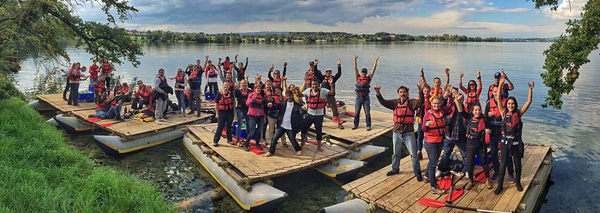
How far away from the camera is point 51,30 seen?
15930 millimetres

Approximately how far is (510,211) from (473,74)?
35.3 meters

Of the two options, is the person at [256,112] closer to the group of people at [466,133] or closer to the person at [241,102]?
the person at [241,102]

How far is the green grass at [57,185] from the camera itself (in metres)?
6.08

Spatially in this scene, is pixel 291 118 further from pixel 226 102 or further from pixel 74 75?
pixel 74 75

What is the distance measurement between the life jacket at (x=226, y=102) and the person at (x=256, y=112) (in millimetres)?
520

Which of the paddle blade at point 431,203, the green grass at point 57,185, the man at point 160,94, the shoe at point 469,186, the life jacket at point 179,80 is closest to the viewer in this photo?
the green grass at point 57,185

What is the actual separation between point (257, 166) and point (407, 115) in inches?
145

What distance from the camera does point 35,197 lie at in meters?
6.18

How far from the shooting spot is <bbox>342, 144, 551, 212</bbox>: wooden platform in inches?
268

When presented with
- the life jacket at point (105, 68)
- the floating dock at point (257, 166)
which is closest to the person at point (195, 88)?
the floating dock at point (257, 166)

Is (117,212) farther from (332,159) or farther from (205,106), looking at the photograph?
(205,106)

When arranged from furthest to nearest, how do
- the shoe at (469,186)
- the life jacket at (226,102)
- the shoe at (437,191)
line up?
1. the life jacket at (226,102)
2. the shoe at (469,186)
3. the shoe at (437,191)

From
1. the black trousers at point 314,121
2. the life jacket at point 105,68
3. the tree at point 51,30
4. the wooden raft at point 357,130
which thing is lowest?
the wooden raft at point 357,130

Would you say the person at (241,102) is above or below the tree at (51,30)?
below
